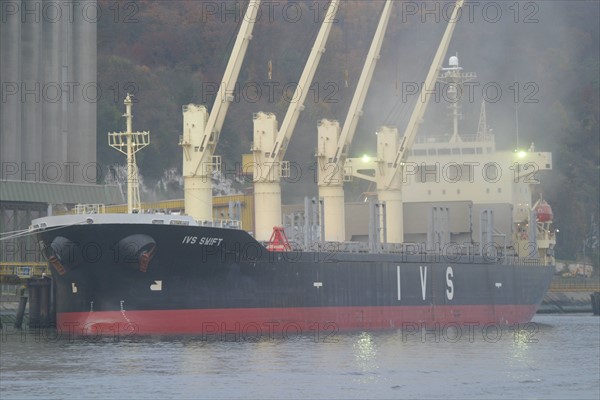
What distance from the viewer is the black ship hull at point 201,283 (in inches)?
1972

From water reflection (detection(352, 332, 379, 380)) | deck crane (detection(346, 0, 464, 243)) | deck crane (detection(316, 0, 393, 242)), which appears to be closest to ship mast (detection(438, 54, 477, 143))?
deck crane (detection(346, 0, 464, 243))

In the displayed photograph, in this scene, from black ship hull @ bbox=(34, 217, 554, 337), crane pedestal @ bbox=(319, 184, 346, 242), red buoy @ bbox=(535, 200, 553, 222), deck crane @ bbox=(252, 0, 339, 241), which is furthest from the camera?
red buoy @ bbox=(535, 200, 553, 222)

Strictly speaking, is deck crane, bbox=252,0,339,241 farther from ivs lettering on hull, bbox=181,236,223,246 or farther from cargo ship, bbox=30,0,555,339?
ivs lettering on hull, bbox=181,236,223,246

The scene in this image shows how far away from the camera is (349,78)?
10356cm

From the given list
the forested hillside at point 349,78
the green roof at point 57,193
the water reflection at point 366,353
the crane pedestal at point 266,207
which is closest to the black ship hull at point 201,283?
the water reflection at point 366,353

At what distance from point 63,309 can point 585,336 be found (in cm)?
2142

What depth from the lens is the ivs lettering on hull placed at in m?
50.9

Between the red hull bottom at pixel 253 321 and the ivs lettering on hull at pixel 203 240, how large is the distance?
7.39ft

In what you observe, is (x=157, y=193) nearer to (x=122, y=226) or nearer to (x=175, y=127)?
(x=175, y=127)

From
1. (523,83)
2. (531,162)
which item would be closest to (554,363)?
(531,162)

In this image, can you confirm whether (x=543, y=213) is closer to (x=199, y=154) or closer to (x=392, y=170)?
(x=392, y=170)

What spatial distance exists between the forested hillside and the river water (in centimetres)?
3622

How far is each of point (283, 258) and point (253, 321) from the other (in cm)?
280

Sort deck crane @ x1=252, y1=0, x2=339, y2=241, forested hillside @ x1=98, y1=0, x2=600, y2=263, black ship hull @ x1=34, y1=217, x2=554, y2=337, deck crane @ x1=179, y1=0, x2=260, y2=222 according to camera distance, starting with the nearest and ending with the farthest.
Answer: black ship hull @ x1=34, y1=217, x2=554, y2=337 → deck crane @ x1=179, y1=0, x2=260, y2=222 → deck crane @ x1=252, y1=0, x2=339, y2=241 → forested hillside @ x1=98, y1=0, x2=600, y2=263
